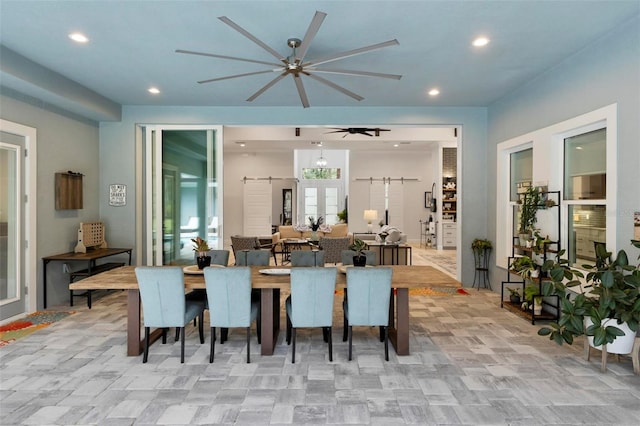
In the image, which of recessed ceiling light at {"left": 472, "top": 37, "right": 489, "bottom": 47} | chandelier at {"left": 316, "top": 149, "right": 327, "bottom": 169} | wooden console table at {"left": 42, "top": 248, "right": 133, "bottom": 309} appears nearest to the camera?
recessed ceiling light at {"left": 472, "top": 37, "right": 489, "bottom": 47}

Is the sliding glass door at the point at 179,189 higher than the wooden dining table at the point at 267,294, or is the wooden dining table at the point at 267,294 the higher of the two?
the sliding glass door at the point at 179,189

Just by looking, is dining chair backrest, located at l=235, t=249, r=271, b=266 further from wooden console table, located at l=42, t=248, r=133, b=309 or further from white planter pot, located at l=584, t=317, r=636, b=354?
white planter pot, located at l=584, t=317, r=636, b=354

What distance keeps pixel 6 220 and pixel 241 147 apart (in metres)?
7.28

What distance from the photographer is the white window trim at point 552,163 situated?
3328mm

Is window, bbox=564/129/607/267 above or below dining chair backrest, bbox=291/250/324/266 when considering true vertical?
Answer: above

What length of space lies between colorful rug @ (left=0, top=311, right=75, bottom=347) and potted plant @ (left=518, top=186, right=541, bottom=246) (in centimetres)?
558

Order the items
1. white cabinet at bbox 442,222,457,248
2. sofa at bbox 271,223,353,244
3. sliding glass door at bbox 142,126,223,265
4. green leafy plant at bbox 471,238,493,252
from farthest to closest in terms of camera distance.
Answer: white cabinet at bbox 442,222,457,248 → sofa at bbox 271,223,353,244 → sliding glass door at bbox 142,126,223,265 → green leafy plant at bbox 471,238,493,252

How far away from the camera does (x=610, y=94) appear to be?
133 inches

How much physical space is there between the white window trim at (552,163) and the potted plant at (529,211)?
0.18m

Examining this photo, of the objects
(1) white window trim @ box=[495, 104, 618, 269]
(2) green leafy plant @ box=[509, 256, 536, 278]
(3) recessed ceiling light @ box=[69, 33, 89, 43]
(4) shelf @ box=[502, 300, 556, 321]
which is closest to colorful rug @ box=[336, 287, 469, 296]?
(1) white window trim @ box=[495, 104, 618, 269]

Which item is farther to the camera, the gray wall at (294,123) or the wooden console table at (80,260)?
the gray wall at (294,123)

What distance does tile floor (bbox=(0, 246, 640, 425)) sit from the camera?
230cm

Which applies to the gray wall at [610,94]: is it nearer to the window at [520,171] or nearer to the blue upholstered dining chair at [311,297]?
the window at [520,171]

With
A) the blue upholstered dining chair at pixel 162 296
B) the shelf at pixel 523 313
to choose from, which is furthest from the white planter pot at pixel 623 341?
the blue upholstered dining chair at pixel 162 296
